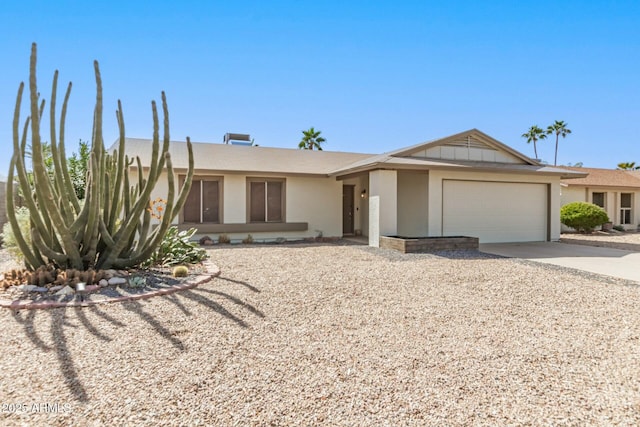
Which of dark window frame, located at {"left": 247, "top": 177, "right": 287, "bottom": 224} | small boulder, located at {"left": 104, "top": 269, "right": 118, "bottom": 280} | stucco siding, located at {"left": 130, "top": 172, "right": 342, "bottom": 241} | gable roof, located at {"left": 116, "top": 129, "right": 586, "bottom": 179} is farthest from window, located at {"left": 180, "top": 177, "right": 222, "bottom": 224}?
small boulder, located at {"left": 104, "top": 269, "right": 118, "bottom": 280}

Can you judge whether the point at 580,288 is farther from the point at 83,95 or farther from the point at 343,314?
the point at 83,95

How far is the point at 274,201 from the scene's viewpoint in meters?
13.6

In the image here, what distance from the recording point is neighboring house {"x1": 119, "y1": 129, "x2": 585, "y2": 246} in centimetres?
1175

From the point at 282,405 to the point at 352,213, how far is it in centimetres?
1339

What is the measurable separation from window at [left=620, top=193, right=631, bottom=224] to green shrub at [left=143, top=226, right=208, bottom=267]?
74.4 feet

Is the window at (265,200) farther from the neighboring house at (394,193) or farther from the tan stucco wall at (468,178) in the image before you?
the tan stucco wall at (468,178)

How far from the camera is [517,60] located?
12570mm

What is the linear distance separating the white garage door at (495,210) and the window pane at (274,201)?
19.2 ft

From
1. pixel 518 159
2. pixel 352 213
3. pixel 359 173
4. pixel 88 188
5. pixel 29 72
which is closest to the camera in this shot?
pixel 29 72

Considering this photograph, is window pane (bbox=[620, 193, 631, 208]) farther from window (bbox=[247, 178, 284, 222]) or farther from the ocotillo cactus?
the ocotillo cactus

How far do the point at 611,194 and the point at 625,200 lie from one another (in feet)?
4.16

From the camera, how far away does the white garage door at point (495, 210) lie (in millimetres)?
12188

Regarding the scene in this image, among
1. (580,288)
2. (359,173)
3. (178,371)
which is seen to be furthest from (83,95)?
(580,288)

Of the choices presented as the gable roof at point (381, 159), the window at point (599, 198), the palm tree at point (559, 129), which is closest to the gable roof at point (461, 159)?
the gable roof at point (381, 159)
